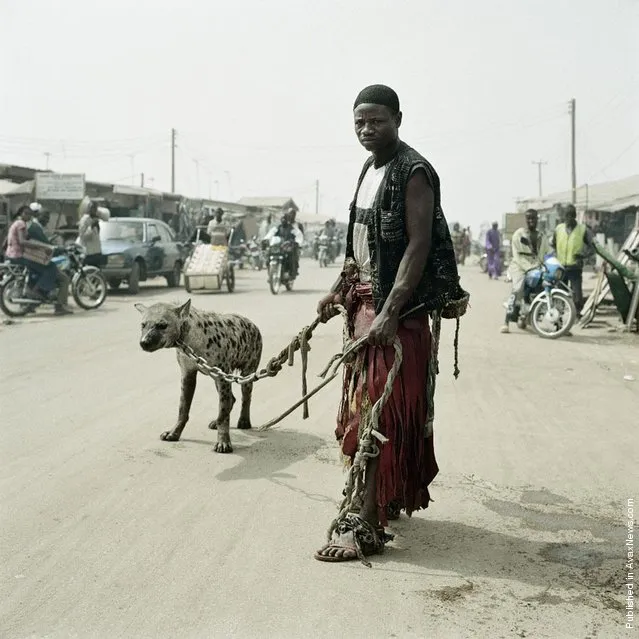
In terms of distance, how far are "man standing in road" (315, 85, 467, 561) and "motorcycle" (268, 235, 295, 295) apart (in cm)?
1554

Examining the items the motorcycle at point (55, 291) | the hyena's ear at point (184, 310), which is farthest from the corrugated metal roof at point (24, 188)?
the hyena's ear at point (184, 310)

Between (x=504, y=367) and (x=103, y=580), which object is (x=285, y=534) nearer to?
(x=103, y=580)

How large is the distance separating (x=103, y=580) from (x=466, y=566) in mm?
1610

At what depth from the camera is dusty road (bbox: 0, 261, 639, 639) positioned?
3.35 meters

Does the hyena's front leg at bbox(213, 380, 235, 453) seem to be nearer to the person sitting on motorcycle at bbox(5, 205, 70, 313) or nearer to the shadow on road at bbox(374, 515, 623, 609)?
the shadow on road at bbox(374, 515, 623, 609)

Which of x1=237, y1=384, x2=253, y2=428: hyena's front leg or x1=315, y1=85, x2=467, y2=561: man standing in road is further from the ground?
x1=315, y1=85, x2=467, y2=561: man standing in road

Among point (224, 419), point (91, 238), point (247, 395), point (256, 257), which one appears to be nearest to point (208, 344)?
point (224, 419)

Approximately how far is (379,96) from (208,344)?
255 cm

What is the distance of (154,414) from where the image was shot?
6945 mm

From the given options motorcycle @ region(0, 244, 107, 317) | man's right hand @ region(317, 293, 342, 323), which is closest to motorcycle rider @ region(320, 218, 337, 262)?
motorcycle @ region(0, 244, 107, 317)

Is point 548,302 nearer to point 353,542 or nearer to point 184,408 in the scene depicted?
point 184,408

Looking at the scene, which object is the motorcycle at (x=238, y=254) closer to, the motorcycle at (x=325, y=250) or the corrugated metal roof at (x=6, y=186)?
the motorcycle at (x=325, y=250)

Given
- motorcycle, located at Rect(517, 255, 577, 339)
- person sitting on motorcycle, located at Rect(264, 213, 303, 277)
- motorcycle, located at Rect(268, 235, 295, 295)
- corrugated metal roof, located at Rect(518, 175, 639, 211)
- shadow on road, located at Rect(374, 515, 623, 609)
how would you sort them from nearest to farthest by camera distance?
shadow on road, located at Rect(374, 515, 623, 609)
motorcycle, located at Rect(517, 255, 577, 339)
motorcycle, located at Rect(268, 235, 295, 295)
person sitting on motorcycle, located at Rect(264, 213, 303, 277)
corrugated metal roof, located at Rect(518, 175, 639, 211)

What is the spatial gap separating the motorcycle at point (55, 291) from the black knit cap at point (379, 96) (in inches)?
464
